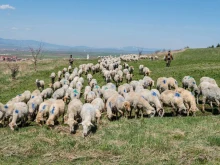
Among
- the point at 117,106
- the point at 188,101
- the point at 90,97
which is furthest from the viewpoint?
the point at 90,97

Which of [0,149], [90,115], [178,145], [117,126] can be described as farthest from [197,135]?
[0,149]

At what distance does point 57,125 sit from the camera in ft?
55.5

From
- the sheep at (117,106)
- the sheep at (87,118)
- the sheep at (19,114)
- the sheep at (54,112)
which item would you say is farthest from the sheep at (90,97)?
the sheep at (19,114)

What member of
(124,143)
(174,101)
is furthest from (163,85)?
(124,143)

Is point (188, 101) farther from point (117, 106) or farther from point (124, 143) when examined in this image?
point (124, 143)

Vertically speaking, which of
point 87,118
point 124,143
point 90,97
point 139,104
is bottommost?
point 124,143

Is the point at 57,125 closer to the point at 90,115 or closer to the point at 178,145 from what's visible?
the point at 90,115

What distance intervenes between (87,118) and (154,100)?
17.4 feet

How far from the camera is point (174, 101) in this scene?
18.2 metres

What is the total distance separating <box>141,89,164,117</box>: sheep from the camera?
18203 mm

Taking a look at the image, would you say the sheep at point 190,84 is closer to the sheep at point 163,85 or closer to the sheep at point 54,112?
the sheep at point 163,85

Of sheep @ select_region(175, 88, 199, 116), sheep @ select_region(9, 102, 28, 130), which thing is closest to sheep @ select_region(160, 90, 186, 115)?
sheep @ select_region(175, 88, 199, 116)

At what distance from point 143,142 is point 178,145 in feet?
5.00

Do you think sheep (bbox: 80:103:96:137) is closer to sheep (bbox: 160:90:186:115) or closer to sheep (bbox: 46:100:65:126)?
sheep (bbox: 46:100:65:126)
